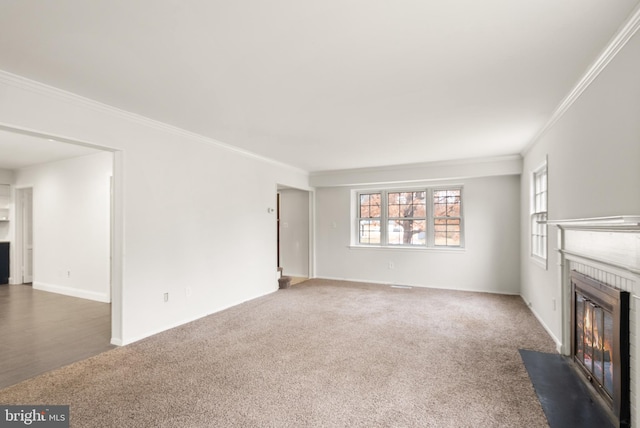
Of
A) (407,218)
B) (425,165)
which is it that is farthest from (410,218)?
(425,165)

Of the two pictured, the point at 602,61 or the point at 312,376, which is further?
the point at 312,376

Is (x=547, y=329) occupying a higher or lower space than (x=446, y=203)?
lower

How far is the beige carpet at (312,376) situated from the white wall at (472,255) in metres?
1.66

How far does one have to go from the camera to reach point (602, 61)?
2.24 meters

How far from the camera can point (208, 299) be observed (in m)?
4.51

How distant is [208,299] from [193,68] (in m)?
3.14

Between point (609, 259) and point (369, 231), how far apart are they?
5115 mm

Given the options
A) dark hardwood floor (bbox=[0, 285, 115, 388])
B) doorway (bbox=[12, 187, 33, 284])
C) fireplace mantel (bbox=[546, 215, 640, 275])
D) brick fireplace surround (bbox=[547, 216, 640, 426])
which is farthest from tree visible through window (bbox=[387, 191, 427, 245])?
doorway (bbox=[12, 187, 33, 284])

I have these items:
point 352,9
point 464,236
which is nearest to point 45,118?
point 352,9

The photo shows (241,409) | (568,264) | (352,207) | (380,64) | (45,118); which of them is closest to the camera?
(241,409)

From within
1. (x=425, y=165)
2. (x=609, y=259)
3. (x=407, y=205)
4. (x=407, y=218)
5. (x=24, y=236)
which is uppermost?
(x=425, y=165)

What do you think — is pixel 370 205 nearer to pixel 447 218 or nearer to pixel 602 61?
pixel 447 218

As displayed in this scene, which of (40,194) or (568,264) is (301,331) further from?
(40,194)

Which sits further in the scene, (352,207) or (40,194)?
(352,207)
